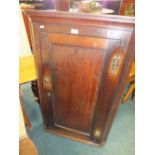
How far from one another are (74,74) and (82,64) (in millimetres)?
113

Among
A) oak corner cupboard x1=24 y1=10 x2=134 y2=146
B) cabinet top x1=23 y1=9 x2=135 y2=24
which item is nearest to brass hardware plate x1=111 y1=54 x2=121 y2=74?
oak corner cupboard x1=24 y1=10 x2=134 y2=146

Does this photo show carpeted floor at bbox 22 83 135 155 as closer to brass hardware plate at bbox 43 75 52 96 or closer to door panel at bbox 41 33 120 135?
door panel at bbox 41 33 120 135

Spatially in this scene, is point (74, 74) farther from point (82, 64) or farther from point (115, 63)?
point (115, 63)

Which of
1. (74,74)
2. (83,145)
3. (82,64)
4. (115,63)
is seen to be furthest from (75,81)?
(83,145)

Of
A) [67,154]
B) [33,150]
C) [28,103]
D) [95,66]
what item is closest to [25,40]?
[28,103]

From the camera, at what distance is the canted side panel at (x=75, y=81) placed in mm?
1032

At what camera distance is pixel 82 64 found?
107cm

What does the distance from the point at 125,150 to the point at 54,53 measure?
1163 millimetres

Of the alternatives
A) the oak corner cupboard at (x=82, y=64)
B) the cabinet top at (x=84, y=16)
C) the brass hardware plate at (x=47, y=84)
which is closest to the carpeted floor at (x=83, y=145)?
the oak corner cupboard at (x=82, y=64)

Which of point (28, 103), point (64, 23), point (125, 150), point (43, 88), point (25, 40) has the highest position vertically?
point (64, 23)

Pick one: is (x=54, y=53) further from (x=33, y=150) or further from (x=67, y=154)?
(x=67, y=154)

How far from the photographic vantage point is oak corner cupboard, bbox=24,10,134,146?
0.90 m
